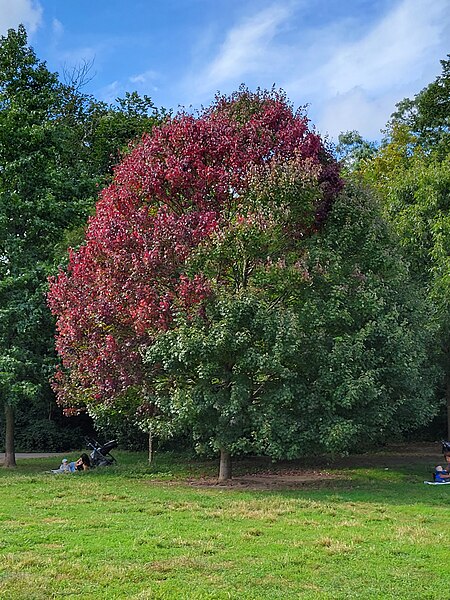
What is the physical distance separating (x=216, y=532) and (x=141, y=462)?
36.5 feet

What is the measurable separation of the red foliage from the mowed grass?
275cm

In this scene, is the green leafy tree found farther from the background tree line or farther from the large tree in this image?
the large tree

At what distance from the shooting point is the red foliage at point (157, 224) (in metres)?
12.5

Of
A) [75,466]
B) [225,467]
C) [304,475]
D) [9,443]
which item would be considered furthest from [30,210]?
[304,475]

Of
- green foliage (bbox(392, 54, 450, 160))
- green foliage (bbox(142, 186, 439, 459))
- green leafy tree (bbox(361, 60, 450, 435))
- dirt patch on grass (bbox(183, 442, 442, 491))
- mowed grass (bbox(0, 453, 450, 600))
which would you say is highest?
green foliage (bbox(392, 54, 450, 160))

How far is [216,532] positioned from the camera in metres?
7.74

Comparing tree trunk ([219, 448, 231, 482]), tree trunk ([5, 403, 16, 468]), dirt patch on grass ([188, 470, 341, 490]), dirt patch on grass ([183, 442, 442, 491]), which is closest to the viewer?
dirt patch on grass ([188, 470, 341, 490])

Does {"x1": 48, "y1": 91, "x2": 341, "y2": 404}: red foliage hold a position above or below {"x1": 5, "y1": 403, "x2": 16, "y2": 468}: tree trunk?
above

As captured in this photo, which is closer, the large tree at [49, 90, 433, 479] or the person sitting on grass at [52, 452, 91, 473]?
the large tree at [49, 90, 433, 479]

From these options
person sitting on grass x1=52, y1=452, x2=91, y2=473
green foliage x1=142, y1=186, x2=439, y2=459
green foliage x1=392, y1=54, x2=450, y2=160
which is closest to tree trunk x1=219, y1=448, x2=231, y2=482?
green foliage x1=142, y1=186, x2=439, y2=459

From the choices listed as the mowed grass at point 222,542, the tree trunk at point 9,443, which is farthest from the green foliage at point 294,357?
the tree trunk at point 9,443

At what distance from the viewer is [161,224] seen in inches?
491

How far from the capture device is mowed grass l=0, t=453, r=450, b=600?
18.1 ft

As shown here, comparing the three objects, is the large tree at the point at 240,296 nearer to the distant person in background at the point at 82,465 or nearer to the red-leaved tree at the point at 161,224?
the red-leaved tree at the point at 161,224
